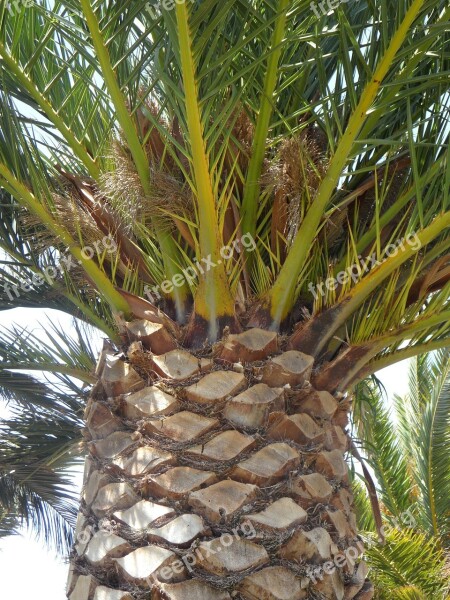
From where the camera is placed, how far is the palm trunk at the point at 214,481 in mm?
2695

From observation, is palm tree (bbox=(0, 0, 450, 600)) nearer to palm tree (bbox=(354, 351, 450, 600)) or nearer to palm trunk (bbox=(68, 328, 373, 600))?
palm trunk (bbox=(68, 328, 373, 600))

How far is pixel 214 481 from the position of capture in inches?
112

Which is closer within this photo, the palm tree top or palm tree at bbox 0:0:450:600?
palm tree at bbox 0:0:450:600

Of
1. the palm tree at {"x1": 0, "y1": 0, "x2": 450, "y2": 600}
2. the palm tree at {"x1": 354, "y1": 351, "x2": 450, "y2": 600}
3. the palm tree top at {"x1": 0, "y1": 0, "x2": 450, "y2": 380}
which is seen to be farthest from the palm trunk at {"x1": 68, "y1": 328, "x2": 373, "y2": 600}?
the palm tree at {"x1": 354, "y1": 351, "x2": 450, "y2": 600}

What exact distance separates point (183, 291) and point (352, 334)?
761 millimetres

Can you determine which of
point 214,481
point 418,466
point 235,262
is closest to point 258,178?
point 235,262

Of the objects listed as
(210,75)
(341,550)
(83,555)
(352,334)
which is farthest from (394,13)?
(83,555)

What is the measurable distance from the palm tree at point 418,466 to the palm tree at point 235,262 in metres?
2.77

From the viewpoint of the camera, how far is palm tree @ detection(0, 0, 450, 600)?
2.79 metres

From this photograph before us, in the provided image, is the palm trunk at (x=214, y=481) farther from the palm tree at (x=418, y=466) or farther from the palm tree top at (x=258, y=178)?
the palm tree at (x=418, y=466)

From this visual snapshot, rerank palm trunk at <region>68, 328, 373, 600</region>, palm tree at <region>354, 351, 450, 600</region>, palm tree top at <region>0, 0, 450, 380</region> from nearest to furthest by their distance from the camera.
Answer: palm trunk at <region>68, 328, 373, 600</region> → palm tree top at <region>0, 0, 450, 380</region> → palm tree at <region>354, 351, 450, 600</region>

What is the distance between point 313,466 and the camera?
9.95 feet

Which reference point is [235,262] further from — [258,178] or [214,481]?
[214,481]

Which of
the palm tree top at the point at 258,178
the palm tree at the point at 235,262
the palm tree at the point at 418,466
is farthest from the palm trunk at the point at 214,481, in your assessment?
the palm tree at the point at 418,466
